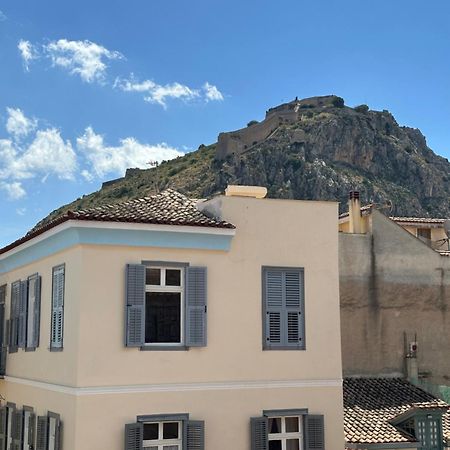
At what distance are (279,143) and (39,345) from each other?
321ft

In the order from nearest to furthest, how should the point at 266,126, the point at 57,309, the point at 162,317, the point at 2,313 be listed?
the point at 162,317
the point at 57,309
the point at 2,313
the point at 266,126

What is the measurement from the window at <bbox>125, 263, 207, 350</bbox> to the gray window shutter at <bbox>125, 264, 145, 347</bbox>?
0.12 m

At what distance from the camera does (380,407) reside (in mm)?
23469

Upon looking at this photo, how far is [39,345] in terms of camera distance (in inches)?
650

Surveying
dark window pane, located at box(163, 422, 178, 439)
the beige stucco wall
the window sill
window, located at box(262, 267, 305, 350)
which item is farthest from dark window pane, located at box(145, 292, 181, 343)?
window, located at box(262, 267, 305, 350)

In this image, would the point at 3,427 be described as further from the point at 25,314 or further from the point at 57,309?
the point at 57,309

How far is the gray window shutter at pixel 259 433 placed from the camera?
49.2 feet

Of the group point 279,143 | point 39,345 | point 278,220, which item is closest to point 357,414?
point 278,220

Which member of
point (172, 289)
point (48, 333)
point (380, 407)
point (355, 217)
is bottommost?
point (380, 407)

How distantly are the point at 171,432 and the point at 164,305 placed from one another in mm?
2463

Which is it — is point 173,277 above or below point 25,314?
above

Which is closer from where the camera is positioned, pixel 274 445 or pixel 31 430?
pixel 274 445

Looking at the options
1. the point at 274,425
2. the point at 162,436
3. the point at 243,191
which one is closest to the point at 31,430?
the point at 162,436

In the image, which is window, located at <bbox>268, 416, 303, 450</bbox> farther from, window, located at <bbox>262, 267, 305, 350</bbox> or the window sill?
the window sill
